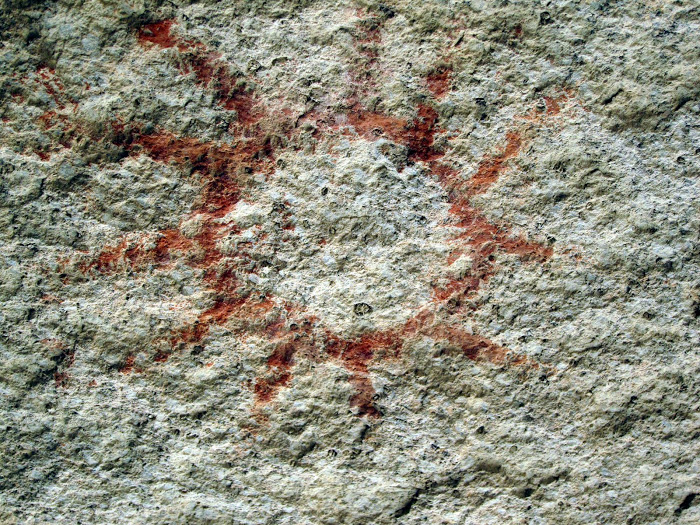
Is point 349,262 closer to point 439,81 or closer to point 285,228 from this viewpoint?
point 285,228

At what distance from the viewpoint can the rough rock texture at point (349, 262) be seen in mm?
1274

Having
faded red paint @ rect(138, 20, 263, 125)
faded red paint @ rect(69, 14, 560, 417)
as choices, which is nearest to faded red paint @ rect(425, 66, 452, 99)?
faded red paint @ rect(69, 14, 560, 417)

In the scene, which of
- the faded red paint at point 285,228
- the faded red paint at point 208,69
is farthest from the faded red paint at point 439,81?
the faded red paint at point 208,69

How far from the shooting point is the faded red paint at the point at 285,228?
1.29 metres

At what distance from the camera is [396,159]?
4.33 feet

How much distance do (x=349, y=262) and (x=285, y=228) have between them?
145 millimetres

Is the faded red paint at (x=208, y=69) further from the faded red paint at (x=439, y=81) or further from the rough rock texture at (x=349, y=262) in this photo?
the faded red paint at (x=439, y=81)

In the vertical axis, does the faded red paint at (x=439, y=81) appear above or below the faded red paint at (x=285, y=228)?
above

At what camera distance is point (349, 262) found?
131cm

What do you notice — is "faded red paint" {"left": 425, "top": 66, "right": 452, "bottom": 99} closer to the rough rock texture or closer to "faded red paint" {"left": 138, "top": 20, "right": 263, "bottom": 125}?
the rough rock texture

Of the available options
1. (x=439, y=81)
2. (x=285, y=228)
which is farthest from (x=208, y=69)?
(x=439, y=81)

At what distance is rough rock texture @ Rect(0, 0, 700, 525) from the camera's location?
1274 millimetres

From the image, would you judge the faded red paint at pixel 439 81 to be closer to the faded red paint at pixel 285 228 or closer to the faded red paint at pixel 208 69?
the faded red paint at pixel 285 228

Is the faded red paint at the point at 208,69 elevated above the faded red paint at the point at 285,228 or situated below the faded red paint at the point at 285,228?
above
